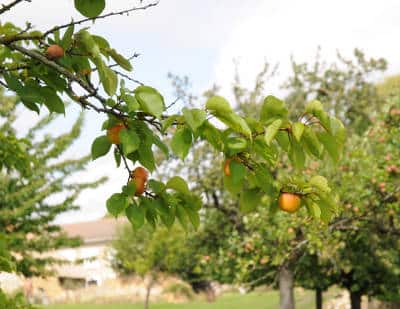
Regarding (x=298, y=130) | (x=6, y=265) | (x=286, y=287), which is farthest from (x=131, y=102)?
(x=286, y=287)

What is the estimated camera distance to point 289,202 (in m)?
2.58

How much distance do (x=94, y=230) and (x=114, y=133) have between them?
65.2 m

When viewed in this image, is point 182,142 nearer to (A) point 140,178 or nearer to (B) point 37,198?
(A) point 140,178

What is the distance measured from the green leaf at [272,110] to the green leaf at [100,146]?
2.31 feet

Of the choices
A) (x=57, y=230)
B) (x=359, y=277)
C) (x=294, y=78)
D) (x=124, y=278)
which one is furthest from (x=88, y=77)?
(x=124, y=278)

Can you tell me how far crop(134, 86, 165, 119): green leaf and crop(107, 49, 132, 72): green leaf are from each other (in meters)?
0.41

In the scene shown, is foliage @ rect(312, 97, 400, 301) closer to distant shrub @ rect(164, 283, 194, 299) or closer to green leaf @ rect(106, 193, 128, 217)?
green leaf @ rect(106, 193, 128, 217)

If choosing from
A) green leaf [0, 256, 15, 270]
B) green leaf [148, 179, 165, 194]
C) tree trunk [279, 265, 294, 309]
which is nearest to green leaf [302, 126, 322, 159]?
green leaf [148, 179, 165, 194]

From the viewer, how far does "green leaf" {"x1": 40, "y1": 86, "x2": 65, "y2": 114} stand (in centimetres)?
267

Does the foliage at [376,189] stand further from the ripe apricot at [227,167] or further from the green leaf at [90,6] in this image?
the green leaf at [90,6]

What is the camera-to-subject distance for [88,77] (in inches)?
112

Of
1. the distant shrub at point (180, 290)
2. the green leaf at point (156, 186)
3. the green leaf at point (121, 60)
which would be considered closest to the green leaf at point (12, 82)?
the green leaf at point (121, 60)

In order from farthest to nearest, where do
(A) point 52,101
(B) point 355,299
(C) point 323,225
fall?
(B) point 355,299
(C) point 323,225
(A) point 52,101

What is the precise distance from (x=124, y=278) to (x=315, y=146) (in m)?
42.9
